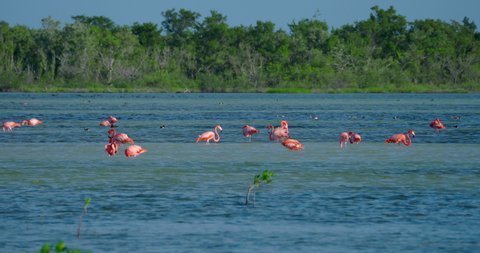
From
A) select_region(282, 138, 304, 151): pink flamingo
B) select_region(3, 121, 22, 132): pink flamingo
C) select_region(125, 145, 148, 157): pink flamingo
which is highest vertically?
select_region(282, 138, 304, 151): pink flamingo

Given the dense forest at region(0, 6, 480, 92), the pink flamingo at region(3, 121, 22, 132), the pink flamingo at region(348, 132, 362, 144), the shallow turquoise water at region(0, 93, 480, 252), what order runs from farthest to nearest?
the dense forest at region(0, 6, 480, 92), the pink flamingo at region(3, 121, 22, 132), the pink flamingo at region(348, 132, 362, 144), the shallow turquoise water at region(0, 93, 480, 252)

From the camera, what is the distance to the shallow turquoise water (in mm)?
13391

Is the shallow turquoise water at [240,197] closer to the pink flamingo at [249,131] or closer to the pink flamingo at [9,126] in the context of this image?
the pink flamingo at [249,131]

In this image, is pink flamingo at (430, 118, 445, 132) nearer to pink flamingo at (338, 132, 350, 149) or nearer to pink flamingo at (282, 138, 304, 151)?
pink flamingo at (338, 132, 350, 149)

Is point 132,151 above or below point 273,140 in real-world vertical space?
above

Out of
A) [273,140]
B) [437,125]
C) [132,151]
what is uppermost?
[437,125]

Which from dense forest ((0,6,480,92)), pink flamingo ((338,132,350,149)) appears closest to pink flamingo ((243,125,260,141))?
pink flamingo ((338,132,350,149))

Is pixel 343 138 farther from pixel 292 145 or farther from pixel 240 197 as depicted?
pixel 240 197

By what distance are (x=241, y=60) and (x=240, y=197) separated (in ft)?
328

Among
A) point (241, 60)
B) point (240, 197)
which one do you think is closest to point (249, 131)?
point (240, 197)

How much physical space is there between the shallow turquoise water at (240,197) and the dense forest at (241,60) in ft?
274

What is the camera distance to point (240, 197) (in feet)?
56.4

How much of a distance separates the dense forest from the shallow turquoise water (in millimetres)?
83589

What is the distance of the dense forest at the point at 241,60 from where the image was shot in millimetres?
113562
